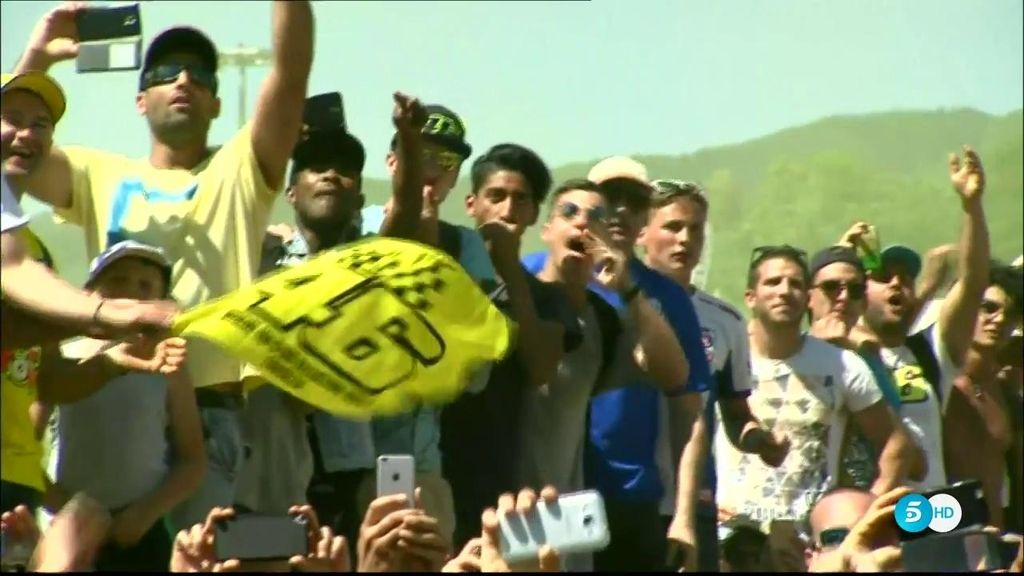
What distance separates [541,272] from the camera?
279 inches

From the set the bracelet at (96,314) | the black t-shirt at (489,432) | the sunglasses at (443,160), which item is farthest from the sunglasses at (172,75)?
the bracelet at (96,314)

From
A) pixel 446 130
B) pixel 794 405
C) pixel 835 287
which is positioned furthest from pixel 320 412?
pixel 835 287

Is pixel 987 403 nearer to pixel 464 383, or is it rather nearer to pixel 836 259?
pixel 836 259

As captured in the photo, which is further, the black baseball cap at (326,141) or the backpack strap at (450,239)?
the backpack strap at (450,239)

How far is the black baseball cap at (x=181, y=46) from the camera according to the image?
6.68 meters

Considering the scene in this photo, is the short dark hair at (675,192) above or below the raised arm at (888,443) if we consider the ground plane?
above

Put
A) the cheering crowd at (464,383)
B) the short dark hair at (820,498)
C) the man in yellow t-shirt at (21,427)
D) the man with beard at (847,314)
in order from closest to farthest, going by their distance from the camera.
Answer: the cheering crowd at (464,383)
the man in yellow t-shirt at (21,427)
the short dark hair at (820,498)
the man with beard at (847,314)

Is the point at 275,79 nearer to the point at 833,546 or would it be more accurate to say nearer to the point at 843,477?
the point at 833,546

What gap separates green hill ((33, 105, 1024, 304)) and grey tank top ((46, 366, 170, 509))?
1809mm

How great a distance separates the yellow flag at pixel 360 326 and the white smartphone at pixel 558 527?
84 centimetres

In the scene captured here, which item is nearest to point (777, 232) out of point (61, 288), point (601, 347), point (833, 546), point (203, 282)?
point (601, 347)

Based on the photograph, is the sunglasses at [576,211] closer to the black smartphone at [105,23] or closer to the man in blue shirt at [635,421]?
the man in blue shirt at [635,421]

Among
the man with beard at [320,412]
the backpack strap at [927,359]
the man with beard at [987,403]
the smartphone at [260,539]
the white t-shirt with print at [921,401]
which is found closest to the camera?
the smartphone at [260,539]


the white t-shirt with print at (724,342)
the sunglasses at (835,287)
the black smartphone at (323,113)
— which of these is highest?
the black smartphone at (323,113)
